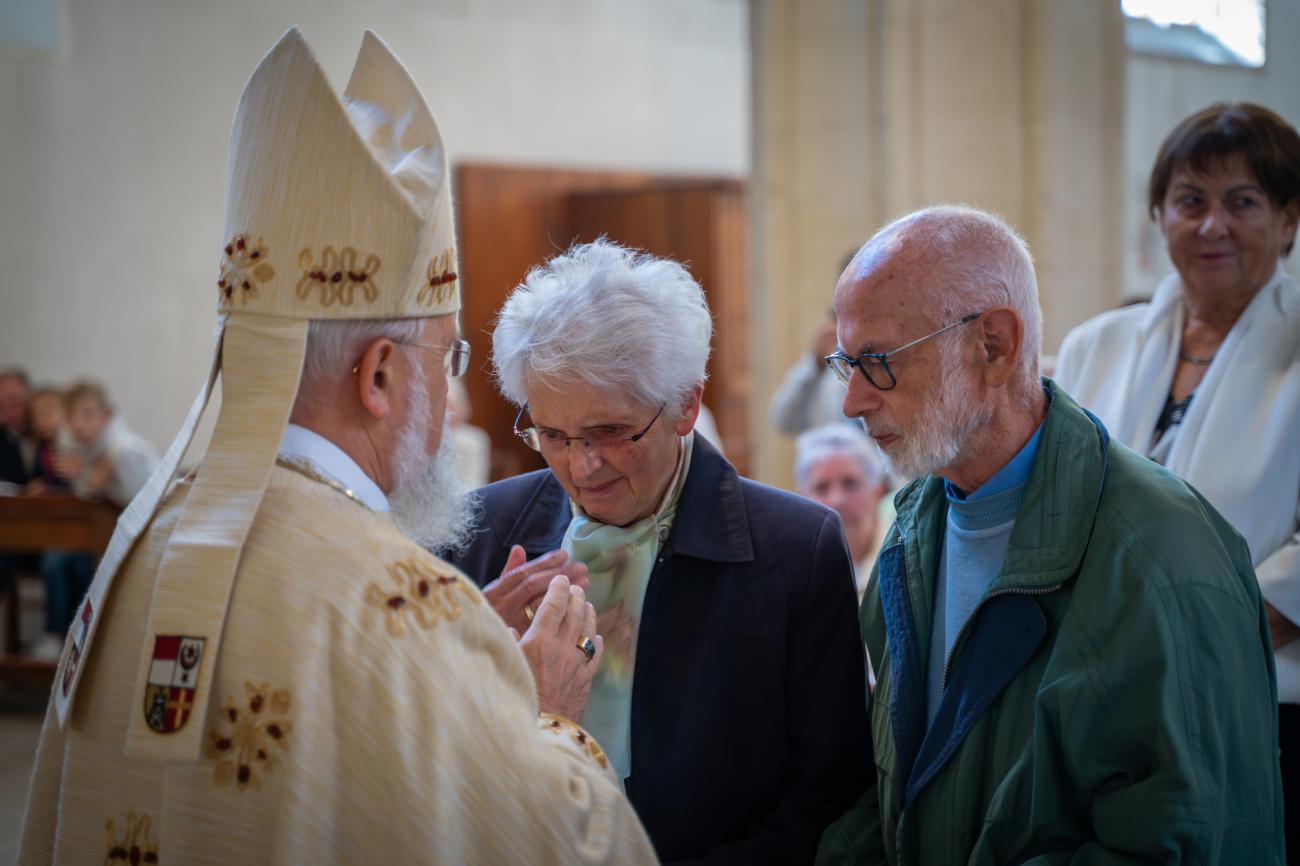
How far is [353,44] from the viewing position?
37.0 feet

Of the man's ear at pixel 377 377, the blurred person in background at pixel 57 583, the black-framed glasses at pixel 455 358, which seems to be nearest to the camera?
the man's ear at pixel 377 377

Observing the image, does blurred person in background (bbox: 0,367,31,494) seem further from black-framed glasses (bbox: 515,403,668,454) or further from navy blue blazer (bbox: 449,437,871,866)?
navy blue blazer (bbox: 449,437,871,866)

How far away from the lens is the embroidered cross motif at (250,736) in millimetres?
1521

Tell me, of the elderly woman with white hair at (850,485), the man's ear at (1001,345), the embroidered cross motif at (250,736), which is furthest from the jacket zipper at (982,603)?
the elderly woman with white hair at (850,485)

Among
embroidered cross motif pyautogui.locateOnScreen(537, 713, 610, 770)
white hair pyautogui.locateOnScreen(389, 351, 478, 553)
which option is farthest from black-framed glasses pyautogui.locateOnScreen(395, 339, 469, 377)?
embroidered cross motif pyautogui.locateOnScreen(537, 713, 610, 770)

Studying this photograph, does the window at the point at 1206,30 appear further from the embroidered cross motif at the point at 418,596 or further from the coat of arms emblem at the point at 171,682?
the coat of arms emblem at the point at 171,682

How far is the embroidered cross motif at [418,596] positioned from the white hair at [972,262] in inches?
35.5

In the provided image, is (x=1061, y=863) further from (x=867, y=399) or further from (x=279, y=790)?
(x=279, y=790)

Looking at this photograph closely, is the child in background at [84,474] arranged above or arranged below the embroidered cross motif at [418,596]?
below

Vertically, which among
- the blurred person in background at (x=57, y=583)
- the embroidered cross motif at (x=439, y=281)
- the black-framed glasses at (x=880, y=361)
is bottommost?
the blurred person in background at (x=57, y=583)

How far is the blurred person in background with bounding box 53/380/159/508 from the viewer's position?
8148 mm

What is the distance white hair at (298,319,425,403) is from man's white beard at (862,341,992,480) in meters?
0.84

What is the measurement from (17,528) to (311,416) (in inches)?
263

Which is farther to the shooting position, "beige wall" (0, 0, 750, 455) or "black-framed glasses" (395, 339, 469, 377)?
"beige wall" (0, 0, 750, 455)
